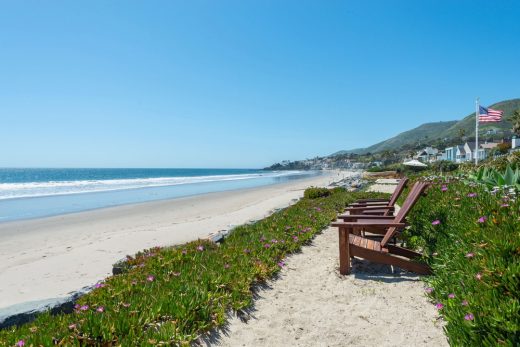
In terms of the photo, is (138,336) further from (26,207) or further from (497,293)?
(26,207)

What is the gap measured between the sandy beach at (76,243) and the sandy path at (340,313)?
2.86 m

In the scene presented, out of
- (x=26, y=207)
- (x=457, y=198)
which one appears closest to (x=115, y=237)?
(x=457, y=198)

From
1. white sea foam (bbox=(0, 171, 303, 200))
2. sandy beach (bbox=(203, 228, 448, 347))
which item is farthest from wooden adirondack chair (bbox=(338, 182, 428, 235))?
white sea foam (bbox=(0, 171, 303, 200))

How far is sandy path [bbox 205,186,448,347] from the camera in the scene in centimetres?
328

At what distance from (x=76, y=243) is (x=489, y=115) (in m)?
18.9

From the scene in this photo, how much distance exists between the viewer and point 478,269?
2668mm

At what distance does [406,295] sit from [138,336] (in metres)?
3.08

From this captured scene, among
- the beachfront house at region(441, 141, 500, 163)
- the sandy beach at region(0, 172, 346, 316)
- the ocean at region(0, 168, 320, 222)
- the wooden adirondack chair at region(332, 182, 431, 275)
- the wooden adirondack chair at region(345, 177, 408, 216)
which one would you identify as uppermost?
the beachfront house at region(441, 141, 500, 163)

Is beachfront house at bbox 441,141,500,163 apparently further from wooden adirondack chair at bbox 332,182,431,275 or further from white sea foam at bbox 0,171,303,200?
wooden adirondack chair at bbox 332,182,431,275

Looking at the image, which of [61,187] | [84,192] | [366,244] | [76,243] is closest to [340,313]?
[366,244]

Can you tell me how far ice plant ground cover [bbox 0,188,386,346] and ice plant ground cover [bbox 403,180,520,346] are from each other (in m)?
2.13

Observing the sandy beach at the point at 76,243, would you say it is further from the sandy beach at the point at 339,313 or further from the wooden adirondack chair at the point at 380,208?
the wooden adirondack chair at the point at 380,208

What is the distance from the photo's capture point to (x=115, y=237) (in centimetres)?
1010

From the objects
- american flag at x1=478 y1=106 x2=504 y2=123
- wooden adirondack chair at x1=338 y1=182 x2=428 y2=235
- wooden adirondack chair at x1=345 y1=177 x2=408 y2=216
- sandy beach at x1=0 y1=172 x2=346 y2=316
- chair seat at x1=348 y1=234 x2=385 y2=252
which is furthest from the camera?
american flag at x1=478 y1=106 x2=504 y2=123
